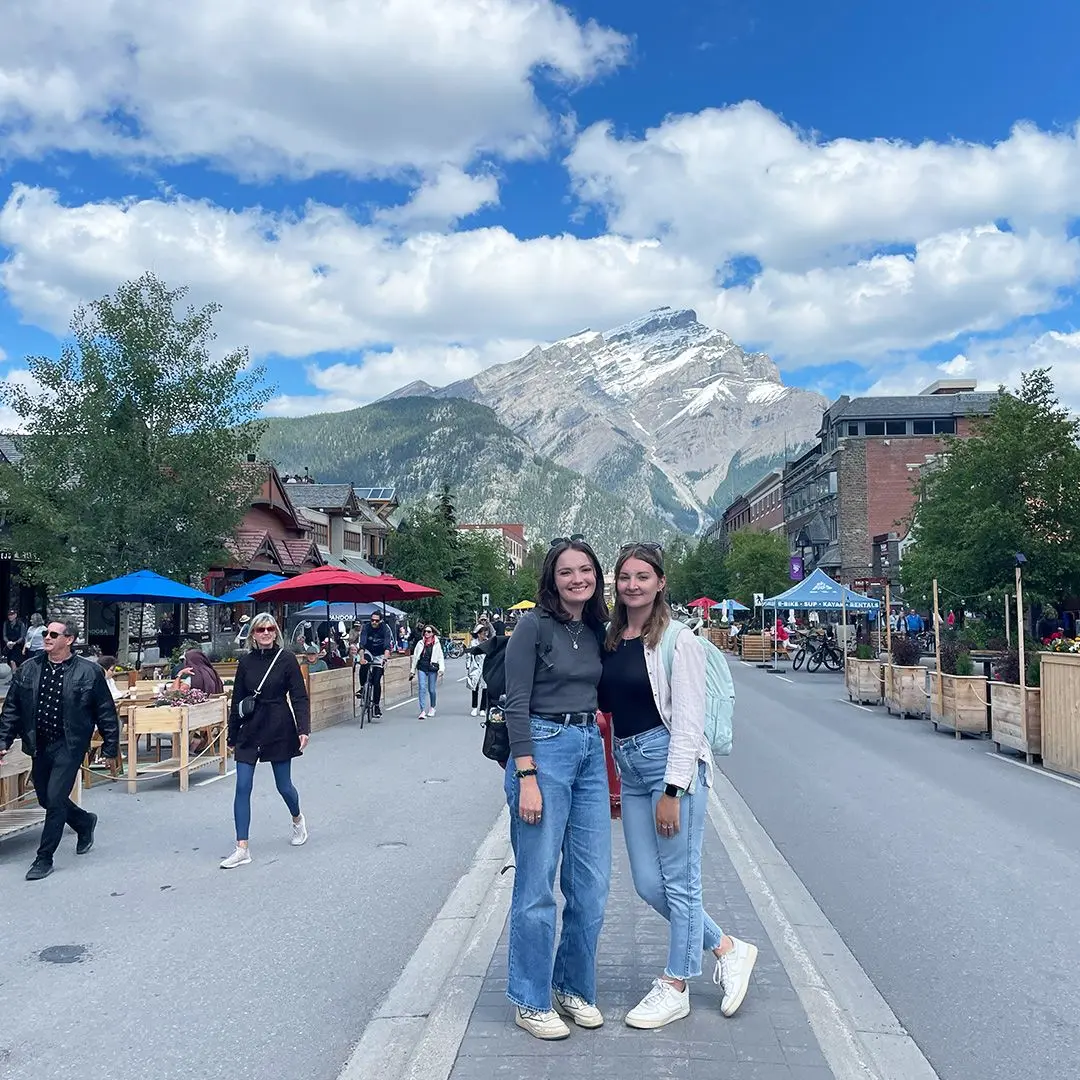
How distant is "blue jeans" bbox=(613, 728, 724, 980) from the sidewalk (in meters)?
0.28

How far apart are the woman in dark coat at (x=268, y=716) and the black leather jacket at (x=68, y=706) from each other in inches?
36.3

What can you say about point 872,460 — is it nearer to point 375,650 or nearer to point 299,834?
point 375,650

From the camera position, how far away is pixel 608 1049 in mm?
3986

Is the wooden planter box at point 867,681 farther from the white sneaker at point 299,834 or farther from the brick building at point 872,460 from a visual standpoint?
the brick building at point 872,460

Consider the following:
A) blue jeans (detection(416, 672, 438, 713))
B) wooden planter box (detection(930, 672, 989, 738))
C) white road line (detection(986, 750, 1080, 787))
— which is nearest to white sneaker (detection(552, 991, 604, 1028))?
white road line (detection(986, 750, 1080, 787))

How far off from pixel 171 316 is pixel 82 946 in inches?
756

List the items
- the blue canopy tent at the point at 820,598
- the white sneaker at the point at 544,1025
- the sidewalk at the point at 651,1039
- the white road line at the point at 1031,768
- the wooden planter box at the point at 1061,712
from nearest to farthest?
the sidewalk at the point at 651,1039 → the white sneaker at the point at 544,1025 → the white road line at the point at 1031,768 → the wooden planter box at the point at 1061,712 → the blue canopy tent at the point at 820,598

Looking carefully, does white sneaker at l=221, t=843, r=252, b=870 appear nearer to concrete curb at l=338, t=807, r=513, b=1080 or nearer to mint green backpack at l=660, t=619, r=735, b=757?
concrete curb at l=338, t=807, r=513, b=1080

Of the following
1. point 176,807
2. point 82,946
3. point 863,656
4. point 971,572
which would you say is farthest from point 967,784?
point 971,572

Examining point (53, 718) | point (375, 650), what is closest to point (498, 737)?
point (53, 718)

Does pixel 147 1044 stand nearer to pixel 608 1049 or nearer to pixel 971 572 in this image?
pixel 608 1049

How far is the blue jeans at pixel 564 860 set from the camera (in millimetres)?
4074

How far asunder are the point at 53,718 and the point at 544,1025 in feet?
15.8

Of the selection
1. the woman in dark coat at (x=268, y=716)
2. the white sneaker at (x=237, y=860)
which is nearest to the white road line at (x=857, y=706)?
the woman in dark coat at (x=268, y=716)
